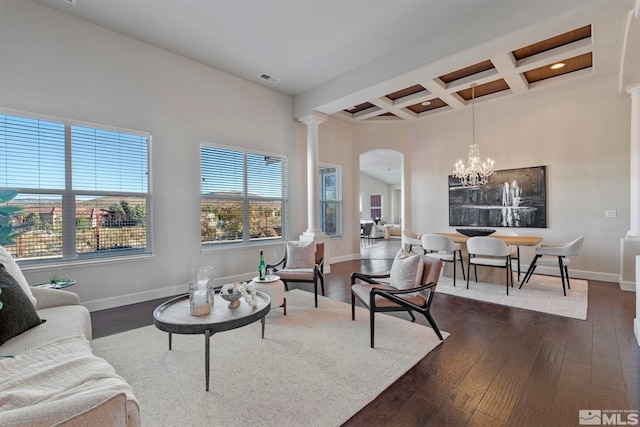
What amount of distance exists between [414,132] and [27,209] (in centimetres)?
734

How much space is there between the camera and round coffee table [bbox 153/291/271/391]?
6.81ft

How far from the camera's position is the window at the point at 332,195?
23.5ft

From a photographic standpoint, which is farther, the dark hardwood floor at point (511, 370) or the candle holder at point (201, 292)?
the candle holder at point (201, 292)

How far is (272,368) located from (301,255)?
2.18 m

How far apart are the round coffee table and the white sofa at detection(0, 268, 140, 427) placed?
487 mm

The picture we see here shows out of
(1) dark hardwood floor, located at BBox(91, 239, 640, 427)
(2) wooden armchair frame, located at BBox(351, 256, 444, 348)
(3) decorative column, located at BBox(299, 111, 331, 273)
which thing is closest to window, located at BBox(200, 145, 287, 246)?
(3) decorative column, located at BBox(299, 111, 331, 273)

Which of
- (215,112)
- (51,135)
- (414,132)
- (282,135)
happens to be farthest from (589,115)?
(51,135)

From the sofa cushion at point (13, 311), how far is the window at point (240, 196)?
8.73 ft

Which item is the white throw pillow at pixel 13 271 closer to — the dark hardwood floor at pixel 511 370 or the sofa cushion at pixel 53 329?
the sofa cushion at pixel 53 329

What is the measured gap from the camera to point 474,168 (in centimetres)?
548

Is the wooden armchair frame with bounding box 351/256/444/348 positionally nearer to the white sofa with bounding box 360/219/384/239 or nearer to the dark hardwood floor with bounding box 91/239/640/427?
the dark hardwood floor with bounding box 91/239/640/427

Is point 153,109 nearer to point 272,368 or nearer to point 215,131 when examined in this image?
point 215,131

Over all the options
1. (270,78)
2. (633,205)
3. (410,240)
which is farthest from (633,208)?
(270,78)

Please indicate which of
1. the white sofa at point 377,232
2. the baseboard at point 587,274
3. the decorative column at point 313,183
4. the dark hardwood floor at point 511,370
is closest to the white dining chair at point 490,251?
the dark hardwood floor at point 511,370
